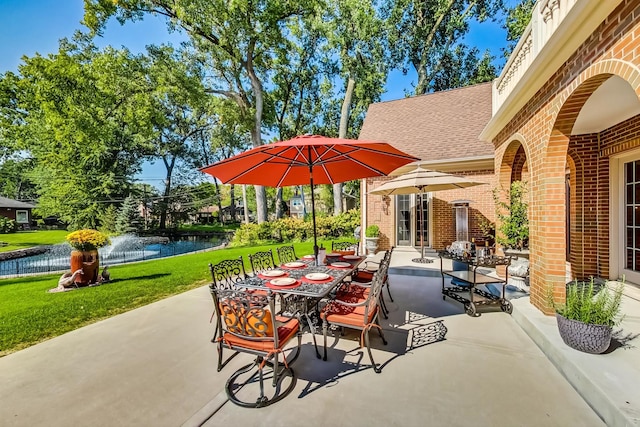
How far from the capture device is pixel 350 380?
2.96 m


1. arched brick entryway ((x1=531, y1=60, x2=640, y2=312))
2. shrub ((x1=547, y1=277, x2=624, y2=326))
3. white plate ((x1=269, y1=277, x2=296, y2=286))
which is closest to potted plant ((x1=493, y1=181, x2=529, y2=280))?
arched brick entryway ((x1=531, y1=60, x2=640, y2=312))

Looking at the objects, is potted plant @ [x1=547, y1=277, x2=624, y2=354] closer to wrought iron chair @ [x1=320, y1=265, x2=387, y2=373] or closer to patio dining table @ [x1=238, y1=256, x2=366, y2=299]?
wrought iron chair @ [x1=320, y1=265, x2=387, y2=373]

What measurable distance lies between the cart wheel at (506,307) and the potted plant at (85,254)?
9.08 meters

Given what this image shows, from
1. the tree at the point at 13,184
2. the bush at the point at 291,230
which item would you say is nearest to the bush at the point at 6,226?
the tree at the point at 13,184

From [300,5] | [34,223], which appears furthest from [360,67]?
[34,223]

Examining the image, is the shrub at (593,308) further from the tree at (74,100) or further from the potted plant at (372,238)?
the tree at (74,100)

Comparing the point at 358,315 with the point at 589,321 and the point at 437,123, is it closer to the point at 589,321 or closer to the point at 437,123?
the point at 589,321

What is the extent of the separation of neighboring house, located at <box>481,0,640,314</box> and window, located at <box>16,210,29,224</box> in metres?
44.8

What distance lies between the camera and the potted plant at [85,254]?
684cm

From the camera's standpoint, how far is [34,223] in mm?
33656

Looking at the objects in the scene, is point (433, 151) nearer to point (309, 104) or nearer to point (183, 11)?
point (183, 11)

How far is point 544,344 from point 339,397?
Answer: 2651 mm

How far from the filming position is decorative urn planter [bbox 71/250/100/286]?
6926 millimetres

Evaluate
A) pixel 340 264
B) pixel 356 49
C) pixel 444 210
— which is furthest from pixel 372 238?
pixel 356 49
